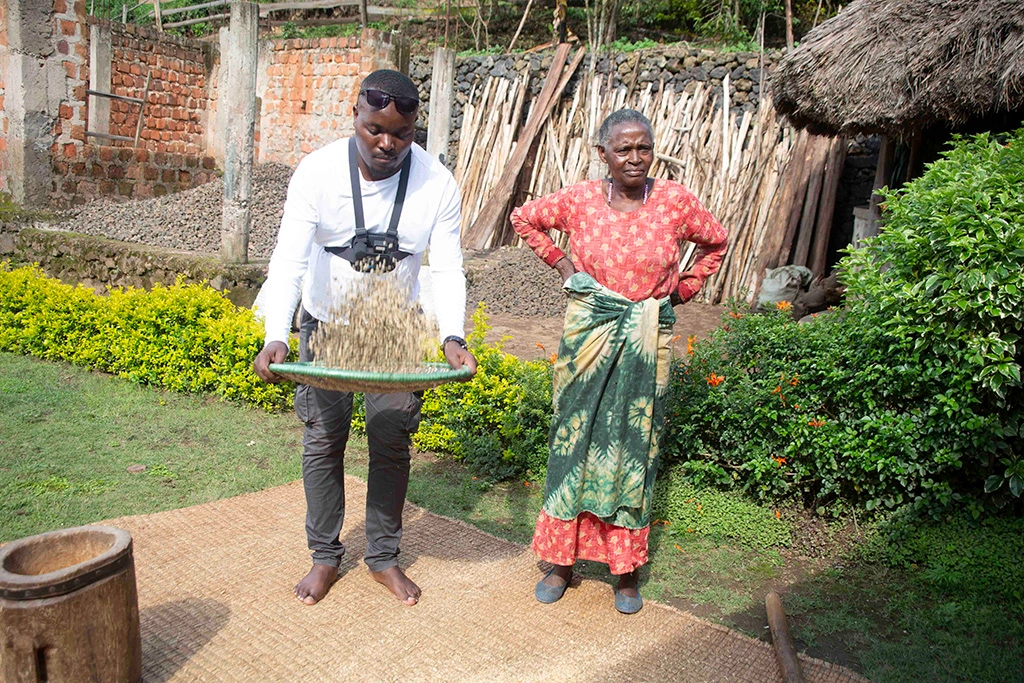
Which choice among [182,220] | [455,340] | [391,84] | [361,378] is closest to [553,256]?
[455,340]

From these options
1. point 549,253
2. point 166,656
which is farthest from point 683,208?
point 166,656

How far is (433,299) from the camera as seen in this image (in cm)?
315

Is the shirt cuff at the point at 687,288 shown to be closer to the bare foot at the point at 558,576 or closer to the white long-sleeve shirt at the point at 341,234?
the white long-sleeve shirt at the point at 341,234

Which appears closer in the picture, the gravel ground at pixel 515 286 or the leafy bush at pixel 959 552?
the leafy bush at pixel 959 552

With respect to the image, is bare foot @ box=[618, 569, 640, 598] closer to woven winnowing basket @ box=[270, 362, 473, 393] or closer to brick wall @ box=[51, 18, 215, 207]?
woven winnowing basket @ box=[270, 362, 473, 393]

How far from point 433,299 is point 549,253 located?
596 mm

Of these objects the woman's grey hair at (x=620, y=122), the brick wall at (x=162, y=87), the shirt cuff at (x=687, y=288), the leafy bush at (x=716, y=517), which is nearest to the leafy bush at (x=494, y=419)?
the leafy bush at (x=716, y=517)

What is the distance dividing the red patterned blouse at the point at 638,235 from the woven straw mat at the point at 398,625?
127 cm

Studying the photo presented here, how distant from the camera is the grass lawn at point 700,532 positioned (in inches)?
128

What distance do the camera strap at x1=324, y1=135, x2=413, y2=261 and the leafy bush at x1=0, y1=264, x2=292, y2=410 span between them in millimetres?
2932

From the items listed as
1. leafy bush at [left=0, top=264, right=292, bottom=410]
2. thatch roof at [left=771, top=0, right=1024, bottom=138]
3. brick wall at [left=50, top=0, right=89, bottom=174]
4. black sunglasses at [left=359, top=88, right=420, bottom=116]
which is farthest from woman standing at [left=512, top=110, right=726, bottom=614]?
brick wall at [left=50, top=0, right=89, bottom=174]

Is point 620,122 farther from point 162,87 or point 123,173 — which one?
point 162,87

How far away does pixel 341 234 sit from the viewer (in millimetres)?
2928

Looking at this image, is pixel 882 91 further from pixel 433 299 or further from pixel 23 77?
pixel 23 77
